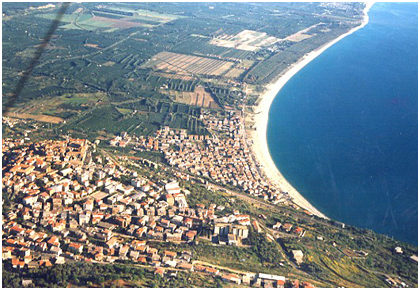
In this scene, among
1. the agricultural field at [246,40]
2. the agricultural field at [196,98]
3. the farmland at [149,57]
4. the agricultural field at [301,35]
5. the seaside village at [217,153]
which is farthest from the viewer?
the agricultural field at [301,35]

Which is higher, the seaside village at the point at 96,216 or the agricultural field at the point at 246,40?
the seaside village at the point at 96,216

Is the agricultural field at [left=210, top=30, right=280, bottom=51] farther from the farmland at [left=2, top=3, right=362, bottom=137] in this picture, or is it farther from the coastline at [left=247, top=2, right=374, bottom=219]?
the coastline at [left=247, top=2, right=374, bottom=219]

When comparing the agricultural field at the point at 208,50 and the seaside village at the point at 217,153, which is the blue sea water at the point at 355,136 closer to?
the seaside village at the point at 217,153

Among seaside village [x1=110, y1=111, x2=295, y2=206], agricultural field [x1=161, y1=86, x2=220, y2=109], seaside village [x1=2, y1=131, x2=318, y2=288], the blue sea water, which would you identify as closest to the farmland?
agricultural field [x1=161, y1=86, x2=220, y2=109]

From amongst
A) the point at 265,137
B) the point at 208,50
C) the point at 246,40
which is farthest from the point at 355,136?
the point at 246,40

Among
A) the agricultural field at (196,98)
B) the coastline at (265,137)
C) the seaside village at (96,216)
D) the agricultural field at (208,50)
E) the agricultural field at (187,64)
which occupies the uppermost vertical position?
the seaside village at (96,216)

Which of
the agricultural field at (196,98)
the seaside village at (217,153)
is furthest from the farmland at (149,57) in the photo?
the seaside village at (217,153)

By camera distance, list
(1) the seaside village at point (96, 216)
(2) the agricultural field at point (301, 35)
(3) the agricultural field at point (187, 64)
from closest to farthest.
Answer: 1. (1) the seaside village at point (96, 216)
2. (3) the agricultural field at point (187, 64)
3. (2) the agricultural field at point (301, 35)
